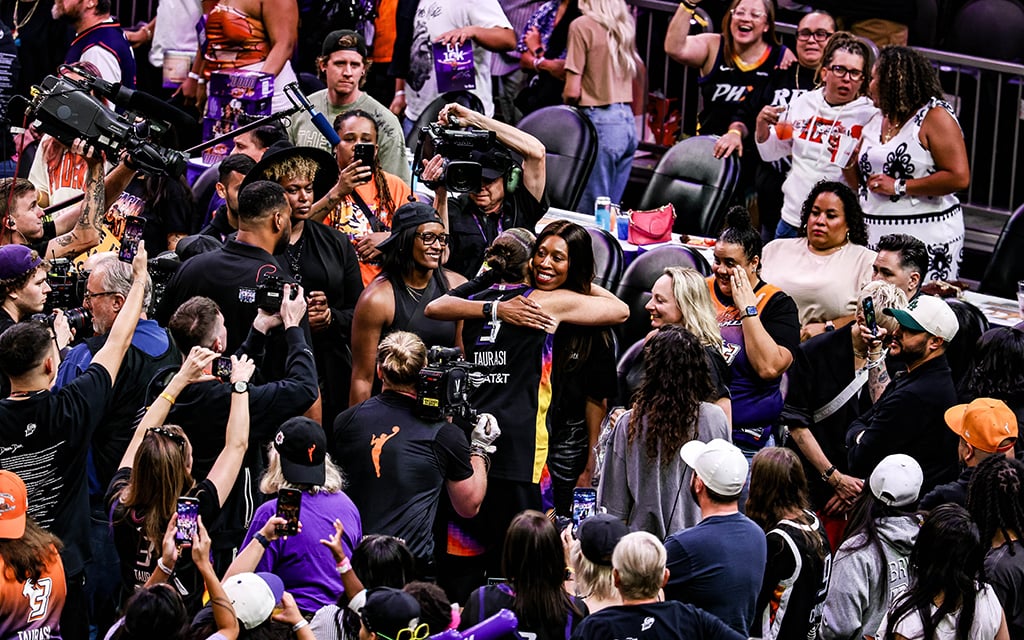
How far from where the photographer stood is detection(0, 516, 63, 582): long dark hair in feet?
17.5

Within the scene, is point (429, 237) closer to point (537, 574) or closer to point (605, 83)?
point (537, 574)

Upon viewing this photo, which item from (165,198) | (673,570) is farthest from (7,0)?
(673,570)

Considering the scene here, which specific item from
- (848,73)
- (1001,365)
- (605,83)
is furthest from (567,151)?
(1001,365)

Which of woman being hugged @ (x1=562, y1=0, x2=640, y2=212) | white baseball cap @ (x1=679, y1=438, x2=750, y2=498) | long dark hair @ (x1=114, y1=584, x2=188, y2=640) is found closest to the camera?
long dark hair @ (x1=114, y1=584, x2=188, y2=640)

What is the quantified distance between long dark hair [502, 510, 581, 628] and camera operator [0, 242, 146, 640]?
5.85 ft

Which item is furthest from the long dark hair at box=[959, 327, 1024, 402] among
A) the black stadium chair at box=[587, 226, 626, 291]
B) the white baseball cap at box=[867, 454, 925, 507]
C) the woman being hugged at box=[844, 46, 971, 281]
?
the black stadium chair at box=[587, 226, 626, 291]

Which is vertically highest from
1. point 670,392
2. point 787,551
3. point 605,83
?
point 605,83

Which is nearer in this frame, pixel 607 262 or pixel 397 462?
pixel 397 462

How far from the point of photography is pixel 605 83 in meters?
9.98

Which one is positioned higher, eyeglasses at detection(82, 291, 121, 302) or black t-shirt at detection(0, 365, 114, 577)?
eyeglasses at detection(82, 291, 121, 302)

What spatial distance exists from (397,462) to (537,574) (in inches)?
42.9

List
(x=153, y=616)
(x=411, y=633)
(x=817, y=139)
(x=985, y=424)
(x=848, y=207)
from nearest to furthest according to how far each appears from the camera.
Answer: (x=411, y=633), (x=153, y=616), (x=985, y=424), (x=848, y=207), (x=817, y=139)

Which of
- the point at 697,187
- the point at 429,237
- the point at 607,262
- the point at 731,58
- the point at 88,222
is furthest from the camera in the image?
the point at 731,58

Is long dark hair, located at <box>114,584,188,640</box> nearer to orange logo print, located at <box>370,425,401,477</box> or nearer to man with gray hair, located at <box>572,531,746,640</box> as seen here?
man with gray hair, located at <box>572,531,746,640</box>
